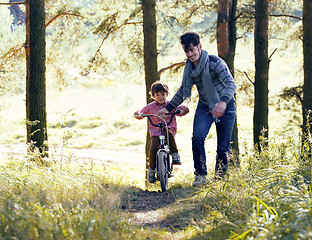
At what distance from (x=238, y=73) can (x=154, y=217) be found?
293 inches

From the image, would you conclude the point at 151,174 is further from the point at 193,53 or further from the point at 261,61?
the point at 261,61

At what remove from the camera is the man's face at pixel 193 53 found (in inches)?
218

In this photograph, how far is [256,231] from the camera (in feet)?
9.89

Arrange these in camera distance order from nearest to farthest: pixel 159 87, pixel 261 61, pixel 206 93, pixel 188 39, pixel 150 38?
pixel 188 39 < pixel 206 93 < pixel 159 87 < pixel 261 61 < pixel 150 38

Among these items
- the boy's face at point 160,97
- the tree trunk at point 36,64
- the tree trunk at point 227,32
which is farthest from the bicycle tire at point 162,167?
the tree trunk at point 227,32

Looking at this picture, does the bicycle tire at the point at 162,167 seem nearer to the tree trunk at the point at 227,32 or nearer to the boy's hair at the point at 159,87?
the boy's hair at the point at 159,87

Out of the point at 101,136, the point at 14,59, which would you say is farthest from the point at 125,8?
the point at 101,136

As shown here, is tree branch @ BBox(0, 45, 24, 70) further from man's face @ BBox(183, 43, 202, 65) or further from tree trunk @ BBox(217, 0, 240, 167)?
man's face @ BBox(183, 43, 202, 65)

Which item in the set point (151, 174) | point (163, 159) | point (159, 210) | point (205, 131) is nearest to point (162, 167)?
point (163, 159)

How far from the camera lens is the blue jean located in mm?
5703

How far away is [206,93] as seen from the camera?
5.62 m

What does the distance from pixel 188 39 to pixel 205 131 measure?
133 centimetres

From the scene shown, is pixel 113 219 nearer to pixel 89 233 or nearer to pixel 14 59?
pixel 89 233

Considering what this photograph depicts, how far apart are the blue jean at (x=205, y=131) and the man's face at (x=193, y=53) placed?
0.70 meters
